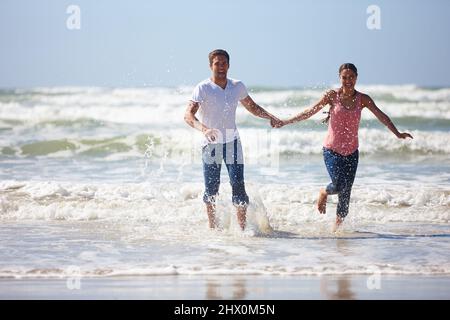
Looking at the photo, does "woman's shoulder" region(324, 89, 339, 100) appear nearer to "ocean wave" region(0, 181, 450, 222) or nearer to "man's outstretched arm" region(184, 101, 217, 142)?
"man's outstretched arm" region(184, 101, 217, 142)

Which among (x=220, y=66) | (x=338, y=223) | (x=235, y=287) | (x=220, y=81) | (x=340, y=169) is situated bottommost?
(x=235, y=287)

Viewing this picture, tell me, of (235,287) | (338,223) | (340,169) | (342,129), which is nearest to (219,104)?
(342,129)

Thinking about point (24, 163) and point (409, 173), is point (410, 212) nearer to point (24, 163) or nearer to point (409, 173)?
point (409, 173)

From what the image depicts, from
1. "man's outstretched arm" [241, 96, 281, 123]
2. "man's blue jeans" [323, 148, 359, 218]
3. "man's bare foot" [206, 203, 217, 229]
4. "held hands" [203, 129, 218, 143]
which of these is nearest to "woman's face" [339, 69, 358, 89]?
"man's blue jeans" [323, 148, 359, 218]

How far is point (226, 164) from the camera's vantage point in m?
7.25

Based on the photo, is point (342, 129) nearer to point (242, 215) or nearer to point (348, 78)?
point (348, 78)

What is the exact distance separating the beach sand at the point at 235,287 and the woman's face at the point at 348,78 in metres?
1.99

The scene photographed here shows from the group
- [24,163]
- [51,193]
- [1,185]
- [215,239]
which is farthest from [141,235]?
[24,163]

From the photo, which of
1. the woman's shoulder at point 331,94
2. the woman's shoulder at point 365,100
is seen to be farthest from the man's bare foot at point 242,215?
the woman's shoulder at point 365,100

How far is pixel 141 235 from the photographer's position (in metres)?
7.65

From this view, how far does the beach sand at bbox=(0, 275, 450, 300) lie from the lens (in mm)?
5234

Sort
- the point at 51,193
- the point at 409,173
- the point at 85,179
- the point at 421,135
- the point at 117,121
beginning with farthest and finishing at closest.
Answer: the point at 117,121 → the point at 421,135 → the point at 409,173 → the point at 85,179 → the point at 51,193

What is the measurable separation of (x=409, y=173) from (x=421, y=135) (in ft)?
17.0

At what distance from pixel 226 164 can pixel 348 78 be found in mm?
1350
